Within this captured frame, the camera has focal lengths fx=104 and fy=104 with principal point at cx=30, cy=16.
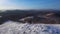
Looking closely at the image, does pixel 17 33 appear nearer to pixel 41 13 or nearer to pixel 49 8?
pixel 41 13

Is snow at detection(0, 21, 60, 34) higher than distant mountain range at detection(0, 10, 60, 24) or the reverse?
the reverse

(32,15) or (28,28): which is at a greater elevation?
(32,15)

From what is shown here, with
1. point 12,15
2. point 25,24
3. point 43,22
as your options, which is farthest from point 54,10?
point 12,15

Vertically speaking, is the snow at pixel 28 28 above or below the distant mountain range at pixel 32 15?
below
